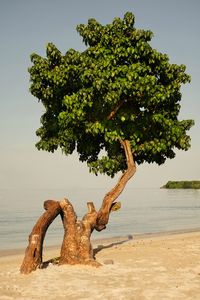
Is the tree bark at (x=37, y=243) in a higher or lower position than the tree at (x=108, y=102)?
lower

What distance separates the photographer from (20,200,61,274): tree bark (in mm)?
15891

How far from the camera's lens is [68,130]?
19.2 metres

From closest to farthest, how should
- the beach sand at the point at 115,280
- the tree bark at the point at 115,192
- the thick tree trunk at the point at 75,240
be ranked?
the beach sand at the point at 115,280
the thick tree trunk at the point at 75,240
the tree bark at the point at 115,192

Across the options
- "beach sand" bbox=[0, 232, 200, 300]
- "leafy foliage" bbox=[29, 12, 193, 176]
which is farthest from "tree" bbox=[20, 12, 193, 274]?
"beach sand" bbox=[0, 232, 200, 300]

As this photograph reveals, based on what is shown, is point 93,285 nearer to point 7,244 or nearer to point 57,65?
point 57,65

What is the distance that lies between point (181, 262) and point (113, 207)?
3.93 meters

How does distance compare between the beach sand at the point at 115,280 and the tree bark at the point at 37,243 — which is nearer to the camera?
the beach sand at the point at 115,280

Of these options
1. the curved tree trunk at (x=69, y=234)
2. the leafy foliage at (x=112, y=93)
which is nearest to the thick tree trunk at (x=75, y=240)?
the curved tree trunk at (x=69, y=234)

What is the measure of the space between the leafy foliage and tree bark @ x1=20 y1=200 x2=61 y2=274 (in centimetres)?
308

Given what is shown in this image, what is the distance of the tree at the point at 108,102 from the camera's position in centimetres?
1727

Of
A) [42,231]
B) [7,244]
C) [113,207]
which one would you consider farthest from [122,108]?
[7,244]

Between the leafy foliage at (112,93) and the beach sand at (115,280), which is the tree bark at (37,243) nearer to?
the beach sand at (115,280)

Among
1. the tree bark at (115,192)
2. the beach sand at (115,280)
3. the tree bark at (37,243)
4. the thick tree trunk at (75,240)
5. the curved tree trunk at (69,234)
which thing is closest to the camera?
the beach sand at (115,280)

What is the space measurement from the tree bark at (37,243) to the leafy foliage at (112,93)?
3.08m
